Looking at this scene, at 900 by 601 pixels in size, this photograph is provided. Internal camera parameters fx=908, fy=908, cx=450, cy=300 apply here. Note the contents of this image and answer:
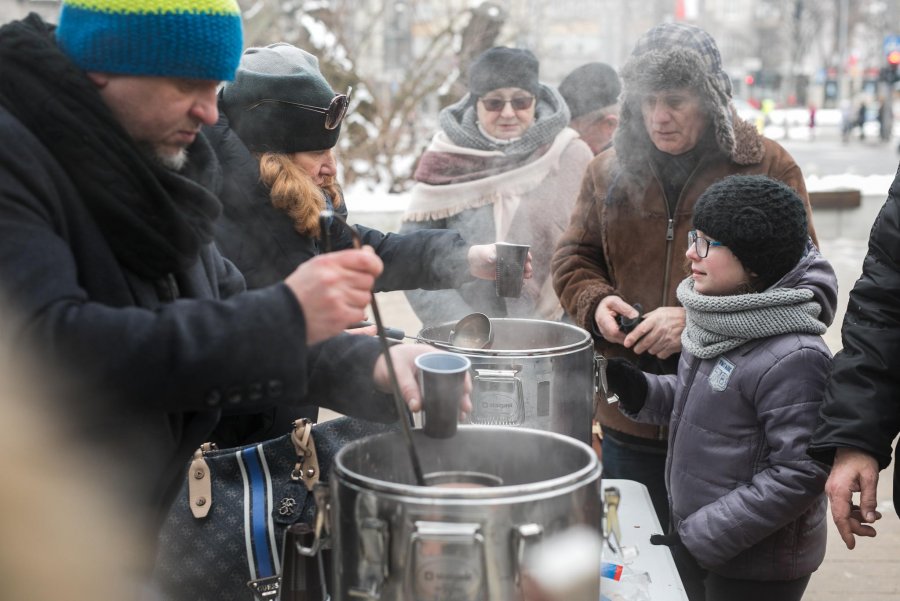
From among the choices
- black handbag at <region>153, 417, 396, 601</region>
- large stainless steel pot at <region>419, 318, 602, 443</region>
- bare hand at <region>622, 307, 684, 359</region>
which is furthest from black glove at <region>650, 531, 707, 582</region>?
black handbag at <region>153, 417, 396, 601</region>

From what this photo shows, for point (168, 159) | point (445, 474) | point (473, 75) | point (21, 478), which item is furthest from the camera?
point (473, 75)

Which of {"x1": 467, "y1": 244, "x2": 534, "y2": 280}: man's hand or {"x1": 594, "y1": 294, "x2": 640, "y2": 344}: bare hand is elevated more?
{"x1": 467, "y1": 244, "x2": 534, "y2": 280}: man's hand

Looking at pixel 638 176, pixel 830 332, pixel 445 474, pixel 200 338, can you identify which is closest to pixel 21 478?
pixel 200 338

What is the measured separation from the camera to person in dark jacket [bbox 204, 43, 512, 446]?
2.45m

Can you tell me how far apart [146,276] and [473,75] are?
2.91 meters

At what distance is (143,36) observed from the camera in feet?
4.57

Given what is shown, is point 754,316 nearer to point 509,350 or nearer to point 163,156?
point 509,350

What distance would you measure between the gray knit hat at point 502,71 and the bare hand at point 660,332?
1681 millimetres

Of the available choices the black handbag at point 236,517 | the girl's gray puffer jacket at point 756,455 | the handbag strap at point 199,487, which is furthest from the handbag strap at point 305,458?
the girl's gray puffer jacket at point 756,455

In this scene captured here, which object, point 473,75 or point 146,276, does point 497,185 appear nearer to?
point 473,75

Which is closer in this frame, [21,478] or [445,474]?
[21,478]

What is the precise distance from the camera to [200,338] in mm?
1299

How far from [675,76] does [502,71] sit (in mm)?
1388

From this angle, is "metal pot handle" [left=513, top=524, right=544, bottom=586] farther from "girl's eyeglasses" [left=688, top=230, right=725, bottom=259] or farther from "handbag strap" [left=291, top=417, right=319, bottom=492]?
"girl's eyeglasses" [left=688, top=230, right=725, bottom=259]
